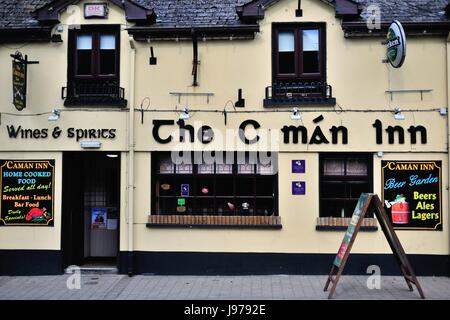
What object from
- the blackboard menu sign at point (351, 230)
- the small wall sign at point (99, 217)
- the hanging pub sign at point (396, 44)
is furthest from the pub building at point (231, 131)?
the blackboard menu sign at point (351, 230)

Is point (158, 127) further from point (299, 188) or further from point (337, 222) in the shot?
point (337, 222)

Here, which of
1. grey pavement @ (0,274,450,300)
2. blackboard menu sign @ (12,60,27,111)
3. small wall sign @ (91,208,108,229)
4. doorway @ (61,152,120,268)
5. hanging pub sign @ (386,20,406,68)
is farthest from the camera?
small wall sign @ (91,208,108,229)

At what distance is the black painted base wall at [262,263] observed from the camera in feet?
34.8

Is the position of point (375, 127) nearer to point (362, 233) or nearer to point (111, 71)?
point (362, 233)

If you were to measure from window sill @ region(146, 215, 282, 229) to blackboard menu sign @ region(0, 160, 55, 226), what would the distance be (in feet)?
7.49

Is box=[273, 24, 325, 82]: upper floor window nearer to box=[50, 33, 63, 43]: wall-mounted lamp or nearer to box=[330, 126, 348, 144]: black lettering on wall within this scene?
box=[330, 126, 348, 144]: black lettering on wall

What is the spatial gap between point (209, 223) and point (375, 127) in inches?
158

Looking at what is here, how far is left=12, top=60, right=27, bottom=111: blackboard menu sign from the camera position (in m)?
10.6

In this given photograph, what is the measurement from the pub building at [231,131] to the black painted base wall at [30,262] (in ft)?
0.10

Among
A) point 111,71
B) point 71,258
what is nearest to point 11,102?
point 111,71

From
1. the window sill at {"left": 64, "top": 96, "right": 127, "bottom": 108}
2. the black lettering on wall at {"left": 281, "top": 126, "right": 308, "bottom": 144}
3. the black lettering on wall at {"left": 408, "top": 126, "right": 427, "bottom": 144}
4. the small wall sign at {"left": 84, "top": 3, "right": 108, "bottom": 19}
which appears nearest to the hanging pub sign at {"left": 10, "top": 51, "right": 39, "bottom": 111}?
the window sill at {"left": 64, "top": 96, "right": 127, "bottom": 108}

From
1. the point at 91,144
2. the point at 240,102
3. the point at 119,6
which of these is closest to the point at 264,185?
the point at 240,102

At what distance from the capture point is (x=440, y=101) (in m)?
10.7

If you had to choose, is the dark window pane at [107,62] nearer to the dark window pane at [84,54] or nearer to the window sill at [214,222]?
the dark window pane at [84,54]
